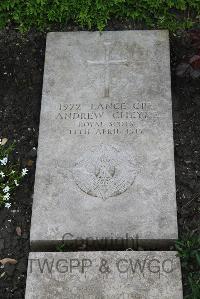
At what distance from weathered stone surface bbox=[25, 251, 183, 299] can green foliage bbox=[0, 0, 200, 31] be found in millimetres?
2234

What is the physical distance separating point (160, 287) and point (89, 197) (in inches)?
32.8

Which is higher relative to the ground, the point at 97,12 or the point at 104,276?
the point at 97,12

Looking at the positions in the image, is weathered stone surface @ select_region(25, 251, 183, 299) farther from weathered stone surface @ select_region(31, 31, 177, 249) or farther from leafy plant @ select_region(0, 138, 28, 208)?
leafy plant @ select_region(0, 138, 28, 208)

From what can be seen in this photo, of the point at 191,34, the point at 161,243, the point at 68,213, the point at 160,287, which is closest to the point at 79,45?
the point at 191,34

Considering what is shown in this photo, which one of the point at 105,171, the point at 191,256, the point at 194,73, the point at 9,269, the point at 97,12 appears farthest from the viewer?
the point at 97,12

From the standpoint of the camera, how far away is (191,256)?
12.0 feet

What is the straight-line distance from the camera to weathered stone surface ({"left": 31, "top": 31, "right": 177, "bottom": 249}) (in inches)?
148

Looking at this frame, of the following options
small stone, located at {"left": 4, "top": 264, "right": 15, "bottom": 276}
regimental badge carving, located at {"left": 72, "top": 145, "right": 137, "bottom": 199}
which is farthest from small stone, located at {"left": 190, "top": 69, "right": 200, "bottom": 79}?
small stone, located at {"left": 4, "top": 264, "right": 15, "bottom": 276}

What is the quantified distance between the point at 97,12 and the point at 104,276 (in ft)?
8.30

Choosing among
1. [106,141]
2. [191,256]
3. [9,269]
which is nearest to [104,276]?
[191,256]

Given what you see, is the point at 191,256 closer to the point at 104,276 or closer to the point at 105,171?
the point at 104,276

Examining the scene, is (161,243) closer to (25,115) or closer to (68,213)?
(68,213)

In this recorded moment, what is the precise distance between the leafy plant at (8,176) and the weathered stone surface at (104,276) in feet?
2.17

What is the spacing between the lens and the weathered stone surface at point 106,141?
3.75 meters
